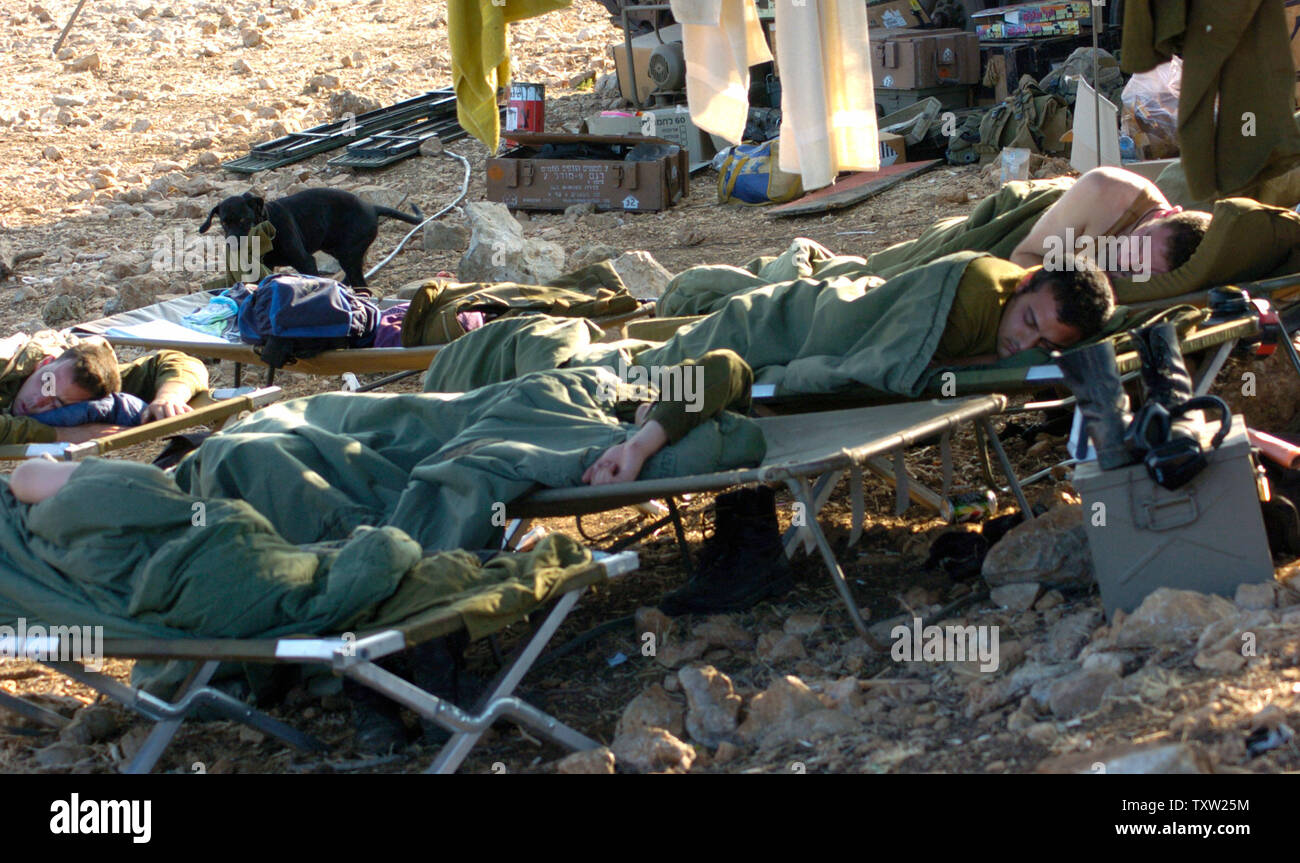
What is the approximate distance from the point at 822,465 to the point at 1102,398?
604mm

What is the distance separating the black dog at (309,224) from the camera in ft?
21.4

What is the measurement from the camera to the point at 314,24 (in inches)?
608

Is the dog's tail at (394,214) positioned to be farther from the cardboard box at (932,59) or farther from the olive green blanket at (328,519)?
the olive green blanket at (328,519)

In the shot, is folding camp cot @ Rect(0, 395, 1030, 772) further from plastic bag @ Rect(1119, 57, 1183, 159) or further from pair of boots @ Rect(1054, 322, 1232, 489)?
plastic bag @ Rect(1119, 57, 1183, 159)

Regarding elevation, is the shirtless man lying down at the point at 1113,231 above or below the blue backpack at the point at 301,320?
above

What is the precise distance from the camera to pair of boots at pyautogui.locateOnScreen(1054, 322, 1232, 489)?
258cm

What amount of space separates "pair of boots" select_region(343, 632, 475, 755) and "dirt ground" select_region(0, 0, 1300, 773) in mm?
49

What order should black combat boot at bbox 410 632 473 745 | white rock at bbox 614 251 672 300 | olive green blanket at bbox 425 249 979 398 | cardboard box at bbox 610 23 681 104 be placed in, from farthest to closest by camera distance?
cardboard box at bbox 610 23 681 104
white rock at bbox 614 251 672 300
olive green blanket at bbox 425 249 979 398
black combat boot at bbox 410 632 473 745

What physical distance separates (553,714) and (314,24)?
14.2 meters

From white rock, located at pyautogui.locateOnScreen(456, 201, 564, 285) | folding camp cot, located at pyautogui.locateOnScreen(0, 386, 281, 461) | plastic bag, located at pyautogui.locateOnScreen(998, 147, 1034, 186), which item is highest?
plastic bag, located at pyautogui.locateOnScreen(998, 147, 1034, 186)

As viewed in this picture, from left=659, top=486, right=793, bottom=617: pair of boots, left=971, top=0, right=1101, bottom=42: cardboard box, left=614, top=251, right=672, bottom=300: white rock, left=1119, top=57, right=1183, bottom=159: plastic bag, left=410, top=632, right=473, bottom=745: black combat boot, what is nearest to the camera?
left=410, top=632, right=473, bottom=745: black combat boot

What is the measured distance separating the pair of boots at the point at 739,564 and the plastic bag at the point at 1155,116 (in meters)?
4.73

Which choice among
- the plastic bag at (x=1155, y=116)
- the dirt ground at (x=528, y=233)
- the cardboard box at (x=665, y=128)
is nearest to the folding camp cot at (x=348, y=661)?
the dirt ground at (x=528, y=233)

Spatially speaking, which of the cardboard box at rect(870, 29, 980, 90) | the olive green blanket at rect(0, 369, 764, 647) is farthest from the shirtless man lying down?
the cardboard box at rect(870, 29, 980, 90)
